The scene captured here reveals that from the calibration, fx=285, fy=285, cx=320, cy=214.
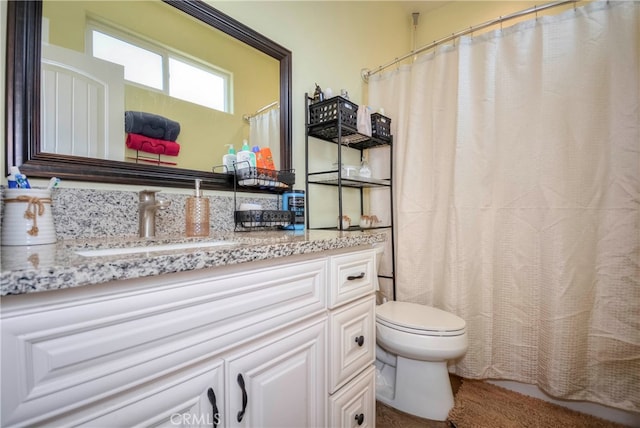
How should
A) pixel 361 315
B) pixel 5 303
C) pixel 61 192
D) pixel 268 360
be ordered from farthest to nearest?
1. pixel 361 315
2. pixel 61 192
3. pixel 268 360
4. pixel 5 303

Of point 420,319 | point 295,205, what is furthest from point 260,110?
point 420,319

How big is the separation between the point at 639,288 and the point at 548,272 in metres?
0.30

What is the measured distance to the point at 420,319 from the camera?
54.3 inches

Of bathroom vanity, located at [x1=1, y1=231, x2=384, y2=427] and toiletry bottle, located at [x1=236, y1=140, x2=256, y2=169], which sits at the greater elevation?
toiletry bottle, located at [x1=236, y1=140, x2=256, y2=169]

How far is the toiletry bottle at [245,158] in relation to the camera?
3.97 ft

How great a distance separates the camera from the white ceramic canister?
0.68 m

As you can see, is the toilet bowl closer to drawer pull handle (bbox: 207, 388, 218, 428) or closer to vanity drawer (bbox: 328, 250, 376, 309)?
vanity drawer (bbox: 328, 250, 376, 309)

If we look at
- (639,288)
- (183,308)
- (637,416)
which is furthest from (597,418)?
(183,308)

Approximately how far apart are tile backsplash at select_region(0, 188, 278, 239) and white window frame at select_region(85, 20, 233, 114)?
39 centimetres

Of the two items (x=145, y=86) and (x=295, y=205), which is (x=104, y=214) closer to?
(x=145, y=86)

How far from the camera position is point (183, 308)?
551 millimetres

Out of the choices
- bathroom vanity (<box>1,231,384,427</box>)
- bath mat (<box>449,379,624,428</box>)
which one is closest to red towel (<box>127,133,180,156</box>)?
bathroom vanity (<box>1,231,384,427</box>)

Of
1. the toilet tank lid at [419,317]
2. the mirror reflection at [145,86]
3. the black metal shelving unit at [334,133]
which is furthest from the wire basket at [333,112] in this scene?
the toilet tank lid at [419,317]

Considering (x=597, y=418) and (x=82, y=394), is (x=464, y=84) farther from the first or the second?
(x=82, y=394)
